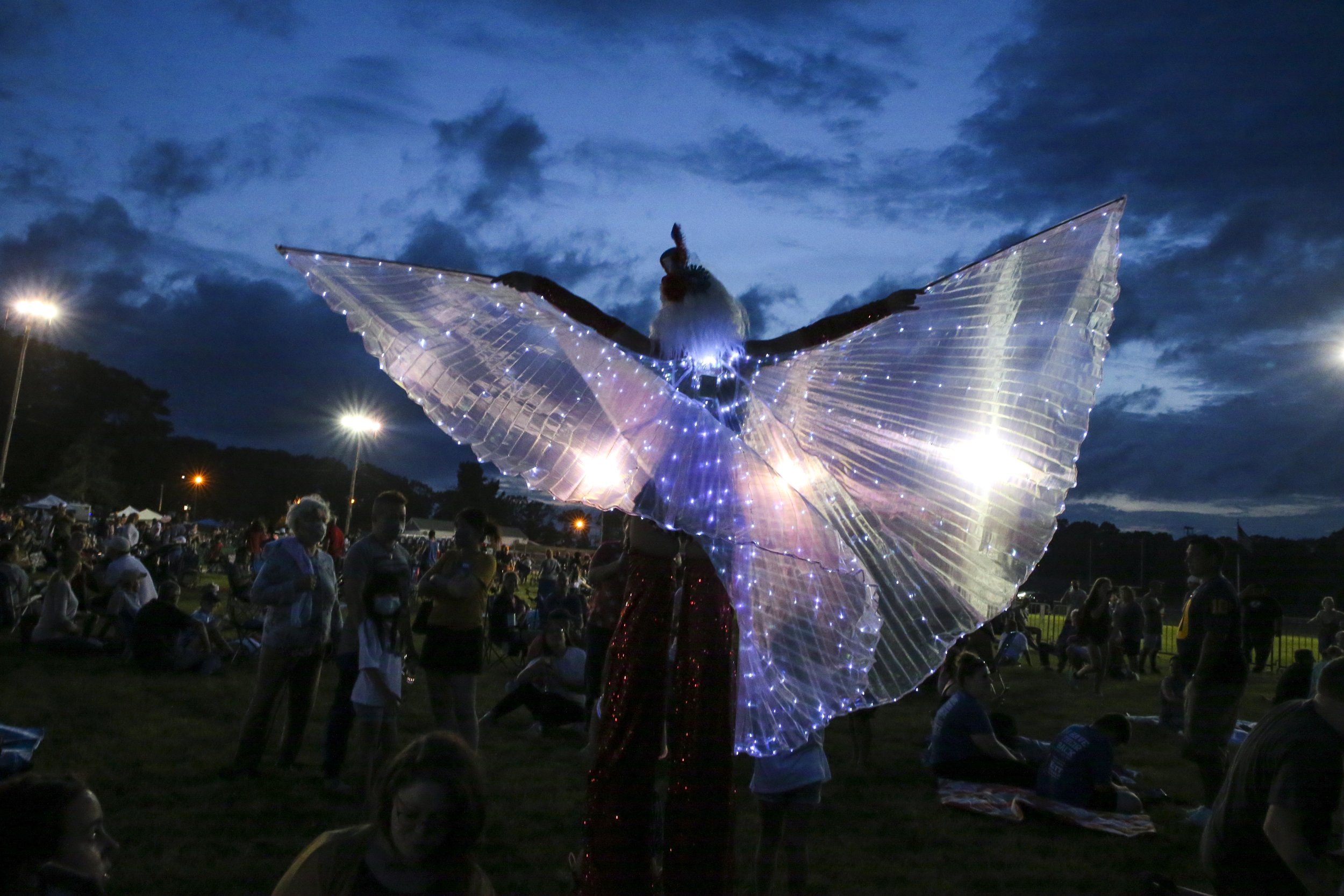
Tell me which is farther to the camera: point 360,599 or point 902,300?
point 360,599

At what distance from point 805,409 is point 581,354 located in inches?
34.6

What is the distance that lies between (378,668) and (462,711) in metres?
0.64

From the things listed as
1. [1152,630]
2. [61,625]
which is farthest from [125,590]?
[1152,630]

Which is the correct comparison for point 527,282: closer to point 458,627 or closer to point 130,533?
point 458,627

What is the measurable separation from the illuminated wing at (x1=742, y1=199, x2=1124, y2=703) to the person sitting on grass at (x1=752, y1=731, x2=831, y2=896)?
62 centimetres

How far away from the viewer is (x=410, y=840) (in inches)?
76.7

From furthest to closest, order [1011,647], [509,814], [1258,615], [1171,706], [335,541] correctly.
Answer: [1011,647], [1258,615], [335,541], [1171,706], [509,814]

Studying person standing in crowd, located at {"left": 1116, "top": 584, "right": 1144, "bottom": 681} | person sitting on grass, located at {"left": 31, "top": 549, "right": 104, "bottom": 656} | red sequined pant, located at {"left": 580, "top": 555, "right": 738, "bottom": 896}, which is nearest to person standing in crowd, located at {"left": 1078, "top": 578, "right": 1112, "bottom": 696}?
person standing in crowd, located at {"left": 1116, "top": 584, "right": 1144, "bottom": 681}

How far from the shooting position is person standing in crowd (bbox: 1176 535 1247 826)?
5.52 meters

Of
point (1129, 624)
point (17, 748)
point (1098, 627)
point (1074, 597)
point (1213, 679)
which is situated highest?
point (1074, 597)

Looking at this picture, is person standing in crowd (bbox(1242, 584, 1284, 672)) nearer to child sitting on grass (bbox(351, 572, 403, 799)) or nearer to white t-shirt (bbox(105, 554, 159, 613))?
child sitting on grass (bbox(351, 572, 403, 799))

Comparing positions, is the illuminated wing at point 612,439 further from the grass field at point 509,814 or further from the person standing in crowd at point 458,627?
the person standing in crowd at point 458,627

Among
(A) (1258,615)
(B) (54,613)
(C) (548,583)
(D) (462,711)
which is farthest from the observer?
(C) (548,583)

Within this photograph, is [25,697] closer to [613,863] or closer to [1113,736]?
[613,863]
